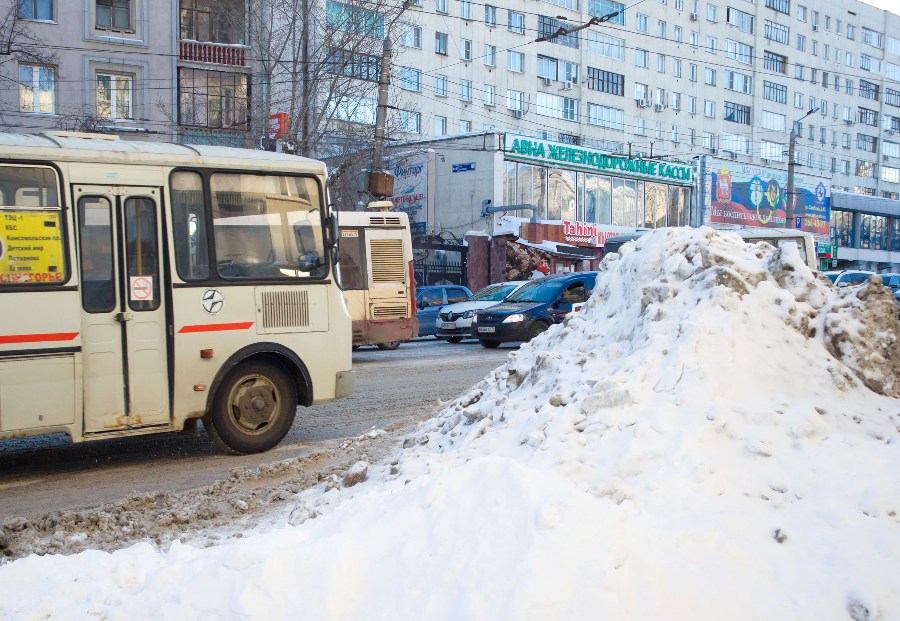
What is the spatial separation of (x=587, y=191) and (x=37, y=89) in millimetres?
23529

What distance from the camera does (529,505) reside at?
12.6ft

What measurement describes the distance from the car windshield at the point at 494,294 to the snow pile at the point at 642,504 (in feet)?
51.9

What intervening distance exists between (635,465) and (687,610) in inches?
38.5

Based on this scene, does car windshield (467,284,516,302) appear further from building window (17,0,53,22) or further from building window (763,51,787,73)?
building window (763,51,787,73)

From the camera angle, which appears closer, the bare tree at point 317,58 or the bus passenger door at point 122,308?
the bus passenger door at point 122,308

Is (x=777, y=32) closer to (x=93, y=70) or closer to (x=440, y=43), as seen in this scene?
(x=440, y=43)

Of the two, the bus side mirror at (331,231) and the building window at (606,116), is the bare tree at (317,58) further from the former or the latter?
the building window at (606,116)

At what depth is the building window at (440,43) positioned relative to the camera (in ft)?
154

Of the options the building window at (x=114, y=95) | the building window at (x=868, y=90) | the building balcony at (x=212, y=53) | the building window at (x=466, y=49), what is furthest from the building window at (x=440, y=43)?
the building window at (x=868, y=90)

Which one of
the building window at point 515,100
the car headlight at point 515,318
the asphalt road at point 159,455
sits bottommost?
the asphalt road at point 159,455

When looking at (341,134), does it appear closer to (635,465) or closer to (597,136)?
(635,465)

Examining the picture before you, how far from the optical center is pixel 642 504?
408 cm

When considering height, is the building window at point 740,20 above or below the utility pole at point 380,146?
above

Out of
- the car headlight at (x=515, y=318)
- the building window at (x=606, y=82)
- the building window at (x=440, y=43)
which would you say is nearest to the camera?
the car headlight at (x=515, y=318)
